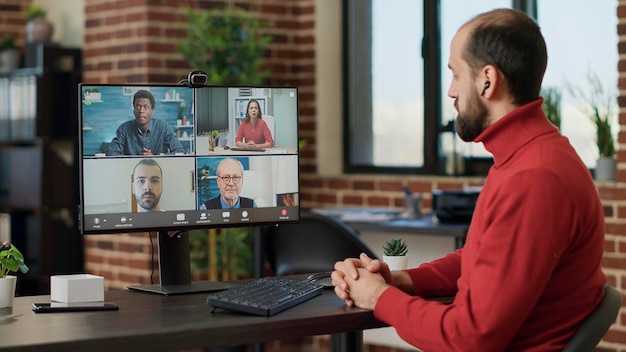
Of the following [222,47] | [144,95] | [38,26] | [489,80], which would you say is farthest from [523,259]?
[38,26]

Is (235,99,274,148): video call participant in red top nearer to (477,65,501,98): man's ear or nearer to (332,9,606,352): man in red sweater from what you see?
(332,9,606,352): man in red sweater

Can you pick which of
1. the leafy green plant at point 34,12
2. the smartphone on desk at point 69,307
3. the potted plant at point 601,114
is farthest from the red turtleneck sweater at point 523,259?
the leafy green plant at point 34,12

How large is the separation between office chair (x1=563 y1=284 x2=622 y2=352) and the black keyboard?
0.59 meters

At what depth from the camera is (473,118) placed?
7.25 feet

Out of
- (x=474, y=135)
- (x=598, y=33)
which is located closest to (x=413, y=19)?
(x=598, y=33)

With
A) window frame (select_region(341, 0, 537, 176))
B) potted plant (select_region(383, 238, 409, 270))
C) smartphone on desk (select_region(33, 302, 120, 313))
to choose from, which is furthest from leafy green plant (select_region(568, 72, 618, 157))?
smartphone on desk (select_region(33, 302, 120, 313))

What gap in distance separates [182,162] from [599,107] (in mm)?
2466

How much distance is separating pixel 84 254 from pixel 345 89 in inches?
64.0

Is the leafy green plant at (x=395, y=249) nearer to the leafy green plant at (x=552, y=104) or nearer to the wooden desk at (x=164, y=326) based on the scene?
the wooden desk at (x=164, y=326)

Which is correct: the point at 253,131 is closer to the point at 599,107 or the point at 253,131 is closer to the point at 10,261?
the point at 10,261

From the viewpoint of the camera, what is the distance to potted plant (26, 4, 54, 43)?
5754 millimetres

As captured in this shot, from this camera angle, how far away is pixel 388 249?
2.75 m

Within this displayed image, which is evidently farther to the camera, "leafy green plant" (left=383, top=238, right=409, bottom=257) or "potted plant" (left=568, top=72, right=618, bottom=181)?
"potted plant" (left=568, top=72, right=618, bottom=181)

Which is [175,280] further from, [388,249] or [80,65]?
[80,65]
